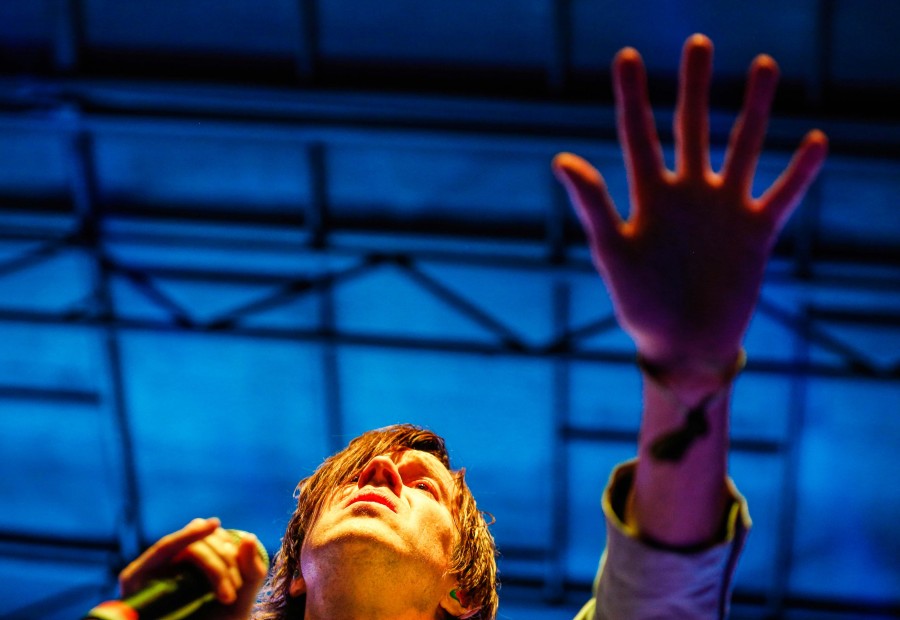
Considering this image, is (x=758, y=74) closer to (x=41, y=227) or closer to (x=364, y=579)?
(x=364, y=579)

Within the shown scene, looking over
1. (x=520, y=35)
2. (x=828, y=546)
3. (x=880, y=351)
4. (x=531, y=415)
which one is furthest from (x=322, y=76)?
(x=828, y=546)

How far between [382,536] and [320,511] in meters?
0.28

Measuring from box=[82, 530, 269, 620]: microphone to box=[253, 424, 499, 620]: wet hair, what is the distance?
0.79 metres

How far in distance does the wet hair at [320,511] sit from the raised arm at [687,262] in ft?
2.99

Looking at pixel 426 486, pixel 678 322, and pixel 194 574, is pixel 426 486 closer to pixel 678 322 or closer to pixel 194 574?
pixel 194 574

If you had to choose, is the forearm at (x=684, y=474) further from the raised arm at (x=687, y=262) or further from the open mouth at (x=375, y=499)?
the open mouth at (x=375, y=499)

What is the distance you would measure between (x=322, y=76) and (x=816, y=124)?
8.02 feet

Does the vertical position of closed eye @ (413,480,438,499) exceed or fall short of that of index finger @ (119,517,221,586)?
it falls short

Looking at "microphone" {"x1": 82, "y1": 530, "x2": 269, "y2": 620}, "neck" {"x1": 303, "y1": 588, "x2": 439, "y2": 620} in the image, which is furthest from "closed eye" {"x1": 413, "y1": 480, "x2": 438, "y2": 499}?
"microphone" {"x1": 82, "y1": 530, "x2": 269, "y2": 620}

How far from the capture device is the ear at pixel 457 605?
2.35 meters

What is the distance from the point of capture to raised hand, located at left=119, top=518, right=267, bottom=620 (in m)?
1.59

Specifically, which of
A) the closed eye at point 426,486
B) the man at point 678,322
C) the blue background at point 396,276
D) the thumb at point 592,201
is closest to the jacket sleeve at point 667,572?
the man at point 678,322

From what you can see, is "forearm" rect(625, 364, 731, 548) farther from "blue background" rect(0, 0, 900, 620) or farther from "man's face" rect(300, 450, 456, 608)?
"blue background" rect(0, 0, 900, 620)

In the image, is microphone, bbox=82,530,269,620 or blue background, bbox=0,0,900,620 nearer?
microphone, bbox=82,530,269,620
